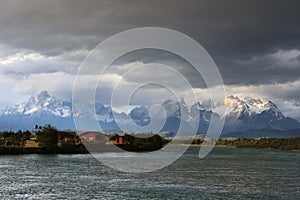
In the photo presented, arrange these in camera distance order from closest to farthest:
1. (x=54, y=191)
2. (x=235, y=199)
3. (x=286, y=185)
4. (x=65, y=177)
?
(x=235, y=199) → (x=54, y=191) → (x=286, y=185) → (x=65, y=177)

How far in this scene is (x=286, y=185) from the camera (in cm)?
9056

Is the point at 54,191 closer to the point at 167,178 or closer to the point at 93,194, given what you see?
the point at 93,194

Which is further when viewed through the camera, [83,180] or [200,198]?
[83,180]

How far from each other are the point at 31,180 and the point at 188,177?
35614mm


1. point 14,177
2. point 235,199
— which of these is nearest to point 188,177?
point 235,199

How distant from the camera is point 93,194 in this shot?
72.4m

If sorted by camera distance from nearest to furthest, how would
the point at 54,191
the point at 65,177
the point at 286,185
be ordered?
1. the point at 54,191
2. the point at 286,185
3. the point at 65,177

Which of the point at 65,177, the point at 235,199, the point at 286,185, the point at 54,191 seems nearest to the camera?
the point at 235,199

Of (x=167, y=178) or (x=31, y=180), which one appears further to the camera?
(x=167, y=178)

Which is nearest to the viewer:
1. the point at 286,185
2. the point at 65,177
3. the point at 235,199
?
the point at 235,199

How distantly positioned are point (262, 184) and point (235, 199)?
23.7 meters

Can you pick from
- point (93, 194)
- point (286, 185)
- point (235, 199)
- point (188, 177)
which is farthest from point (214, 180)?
point (93, 194)

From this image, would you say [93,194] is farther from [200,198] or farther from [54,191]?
[200,198]

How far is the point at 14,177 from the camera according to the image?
313ft
